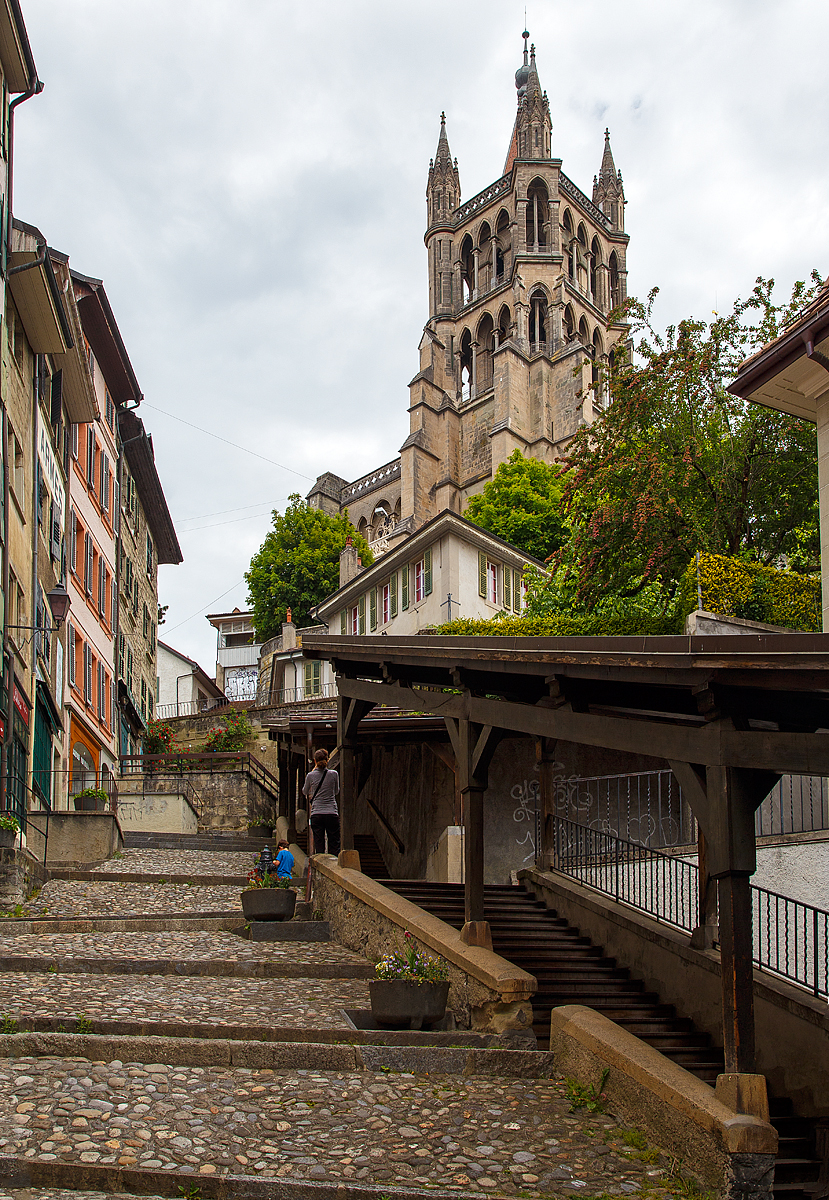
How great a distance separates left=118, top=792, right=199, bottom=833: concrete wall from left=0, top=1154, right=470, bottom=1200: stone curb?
2318 centimetres

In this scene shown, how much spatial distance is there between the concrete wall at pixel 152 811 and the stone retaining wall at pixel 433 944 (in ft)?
50.1

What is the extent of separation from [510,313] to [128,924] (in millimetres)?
67337

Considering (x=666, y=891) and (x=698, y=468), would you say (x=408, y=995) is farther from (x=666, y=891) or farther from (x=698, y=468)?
(x=698, y=468)

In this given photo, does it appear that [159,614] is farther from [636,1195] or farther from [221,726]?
[636,1195]

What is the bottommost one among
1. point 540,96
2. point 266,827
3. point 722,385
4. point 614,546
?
point 266,827

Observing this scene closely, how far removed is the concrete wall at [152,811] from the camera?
1114 inches

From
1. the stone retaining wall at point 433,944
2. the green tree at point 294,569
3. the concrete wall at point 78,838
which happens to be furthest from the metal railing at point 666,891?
the green tree at point 294,569

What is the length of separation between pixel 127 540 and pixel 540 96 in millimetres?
59833

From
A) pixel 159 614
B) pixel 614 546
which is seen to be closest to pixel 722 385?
pixel 614 546

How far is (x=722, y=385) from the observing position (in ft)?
81.6

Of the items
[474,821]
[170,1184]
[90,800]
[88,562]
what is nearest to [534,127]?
[88,562]

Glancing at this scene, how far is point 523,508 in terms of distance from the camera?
5519cm

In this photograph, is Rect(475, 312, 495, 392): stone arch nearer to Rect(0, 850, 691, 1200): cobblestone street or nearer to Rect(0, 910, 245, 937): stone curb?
Rect(0, 910, 245, 937): stone curb

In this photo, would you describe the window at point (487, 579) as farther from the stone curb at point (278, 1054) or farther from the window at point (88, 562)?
the stone curb at point (278, 1054)
